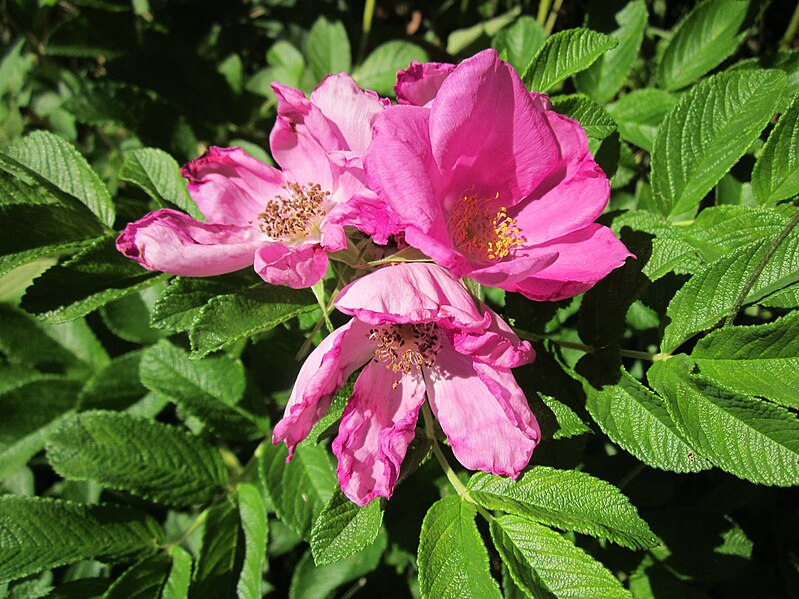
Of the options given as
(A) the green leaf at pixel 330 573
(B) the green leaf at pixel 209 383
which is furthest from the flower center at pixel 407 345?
(A) the green leaf at pixel 330 573

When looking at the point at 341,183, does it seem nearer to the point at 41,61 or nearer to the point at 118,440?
the point at 118,440

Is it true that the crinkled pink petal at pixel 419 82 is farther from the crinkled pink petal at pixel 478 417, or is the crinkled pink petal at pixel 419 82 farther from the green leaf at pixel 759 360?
the green leaf at pixel 759 360

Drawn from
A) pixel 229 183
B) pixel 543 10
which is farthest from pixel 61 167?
pixel 543 10

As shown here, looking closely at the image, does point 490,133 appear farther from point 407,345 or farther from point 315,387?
point 315,387

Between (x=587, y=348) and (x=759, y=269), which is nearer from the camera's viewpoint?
(x=759, y=269)

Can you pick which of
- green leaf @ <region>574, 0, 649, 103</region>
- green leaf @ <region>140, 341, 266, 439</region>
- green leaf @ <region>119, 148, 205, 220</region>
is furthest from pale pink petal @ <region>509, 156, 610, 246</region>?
green leaf @ <region>140, 341, 266, 439</region>

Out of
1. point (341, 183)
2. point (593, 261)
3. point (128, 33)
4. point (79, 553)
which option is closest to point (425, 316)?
point (593, 261)
